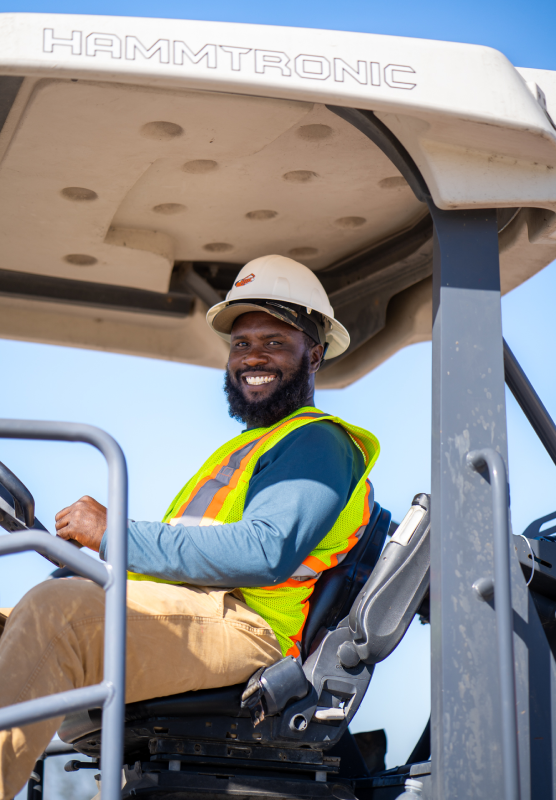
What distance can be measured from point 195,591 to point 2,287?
1.63 metres

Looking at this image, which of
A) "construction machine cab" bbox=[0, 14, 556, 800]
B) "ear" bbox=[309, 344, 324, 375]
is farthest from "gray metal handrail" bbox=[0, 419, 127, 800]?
"ear" bbox=[309, 344, 324, 375]

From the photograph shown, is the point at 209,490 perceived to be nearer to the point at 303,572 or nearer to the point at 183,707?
the point at 303,572

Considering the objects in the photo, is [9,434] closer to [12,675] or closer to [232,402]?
[12,675]

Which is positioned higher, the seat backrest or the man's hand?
the man's hand

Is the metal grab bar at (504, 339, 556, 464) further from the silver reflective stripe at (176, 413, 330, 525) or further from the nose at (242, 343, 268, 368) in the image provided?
the nose at (242, 343, 268, 368)

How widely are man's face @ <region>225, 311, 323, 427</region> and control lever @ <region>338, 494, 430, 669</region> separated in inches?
36.1

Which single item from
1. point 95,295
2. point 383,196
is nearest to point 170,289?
point 95,295

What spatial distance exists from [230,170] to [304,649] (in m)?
1.58

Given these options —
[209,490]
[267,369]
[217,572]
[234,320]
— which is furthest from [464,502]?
[234,320]

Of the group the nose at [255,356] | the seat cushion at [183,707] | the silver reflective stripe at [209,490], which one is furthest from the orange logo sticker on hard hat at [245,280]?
the seat cushion at [183,707]

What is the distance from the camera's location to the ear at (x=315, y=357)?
371 cm

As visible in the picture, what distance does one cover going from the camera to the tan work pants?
2.16 metres

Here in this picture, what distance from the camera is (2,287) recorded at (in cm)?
375

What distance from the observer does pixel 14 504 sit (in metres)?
2.74
